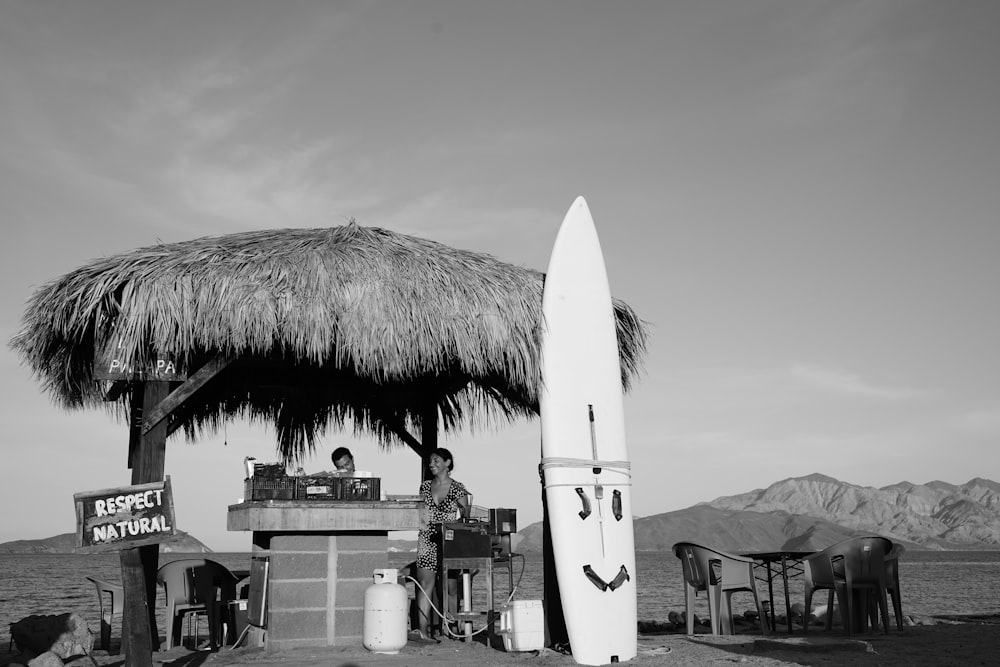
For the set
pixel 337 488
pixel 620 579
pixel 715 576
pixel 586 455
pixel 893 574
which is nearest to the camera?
pixel 337 488

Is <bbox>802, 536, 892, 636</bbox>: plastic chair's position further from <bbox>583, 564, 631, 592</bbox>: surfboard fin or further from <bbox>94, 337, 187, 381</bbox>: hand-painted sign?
<bbox>94, 337, 187, 381</bbox>: hand-painted sign

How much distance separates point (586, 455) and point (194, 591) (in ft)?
11.4

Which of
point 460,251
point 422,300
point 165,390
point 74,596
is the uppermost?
point 460,251

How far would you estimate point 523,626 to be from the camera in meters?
7.00

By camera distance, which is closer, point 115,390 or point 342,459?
point 342,459

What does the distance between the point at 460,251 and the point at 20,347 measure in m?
3.43

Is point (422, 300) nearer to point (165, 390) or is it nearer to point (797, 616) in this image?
point (165, 390)

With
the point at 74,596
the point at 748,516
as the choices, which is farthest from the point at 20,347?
the point at 748,516

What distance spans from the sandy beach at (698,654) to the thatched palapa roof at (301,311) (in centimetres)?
199

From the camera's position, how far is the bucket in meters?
6.98

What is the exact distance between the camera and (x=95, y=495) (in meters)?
5.78

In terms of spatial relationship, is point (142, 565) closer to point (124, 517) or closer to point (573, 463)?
point (124, 517)

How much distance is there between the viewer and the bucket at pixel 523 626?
6984 mm

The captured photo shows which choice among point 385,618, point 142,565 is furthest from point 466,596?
point 142,565
